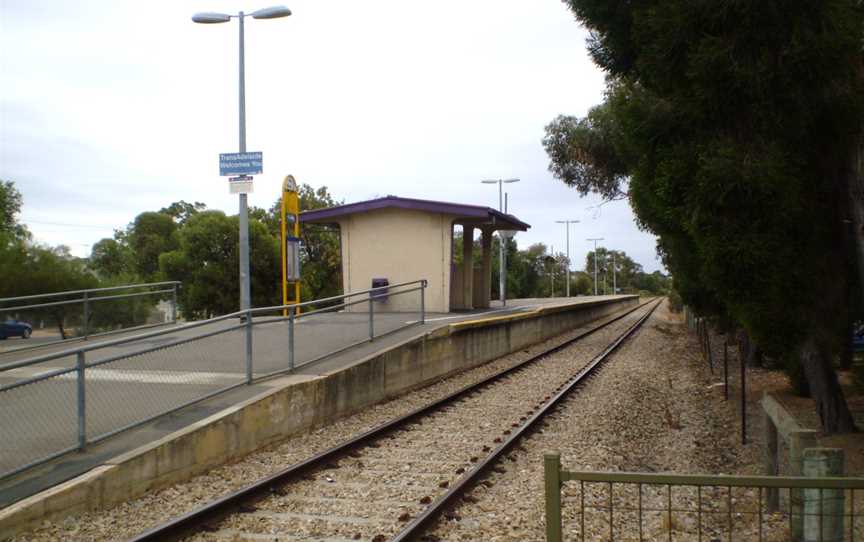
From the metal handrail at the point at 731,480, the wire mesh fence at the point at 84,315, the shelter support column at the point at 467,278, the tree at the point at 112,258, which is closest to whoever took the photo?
the metal handrail at the point at 731,480

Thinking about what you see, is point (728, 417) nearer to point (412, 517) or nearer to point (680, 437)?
point (680, 437)

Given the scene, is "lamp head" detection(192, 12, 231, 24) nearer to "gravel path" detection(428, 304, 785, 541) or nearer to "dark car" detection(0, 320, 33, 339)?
"dark car" detection(0, 320, 33, 339)

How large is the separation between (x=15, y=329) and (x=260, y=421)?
681 cm

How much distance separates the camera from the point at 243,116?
15891mm

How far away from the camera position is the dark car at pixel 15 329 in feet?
40.4

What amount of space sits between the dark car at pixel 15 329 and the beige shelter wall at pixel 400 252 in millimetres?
8705

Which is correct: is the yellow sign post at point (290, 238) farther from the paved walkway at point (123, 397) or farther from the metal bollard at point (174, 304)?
the paved walkway at point (123, 397)

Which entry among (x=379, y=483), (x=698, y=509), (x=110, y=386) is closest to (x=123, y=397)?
(x=110, y=386)

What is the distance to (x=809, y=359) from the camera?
8.54 meters

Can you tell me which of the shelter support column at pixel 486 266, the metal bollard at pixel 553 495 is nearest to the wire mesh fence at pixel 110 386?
the metal bollard at pixel 553 495

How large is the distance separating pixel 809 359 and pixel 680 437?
193 centimetres

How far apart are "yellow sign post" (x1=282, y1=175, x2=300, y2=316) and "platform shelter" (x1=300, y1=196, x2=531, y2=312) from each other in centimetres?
128

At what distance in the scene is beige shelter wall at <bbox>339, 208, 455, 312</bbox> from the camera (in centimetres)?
1914

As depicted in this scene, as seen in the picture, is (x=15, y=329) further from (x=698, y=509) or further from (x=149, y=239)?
(x=149, y=239)
